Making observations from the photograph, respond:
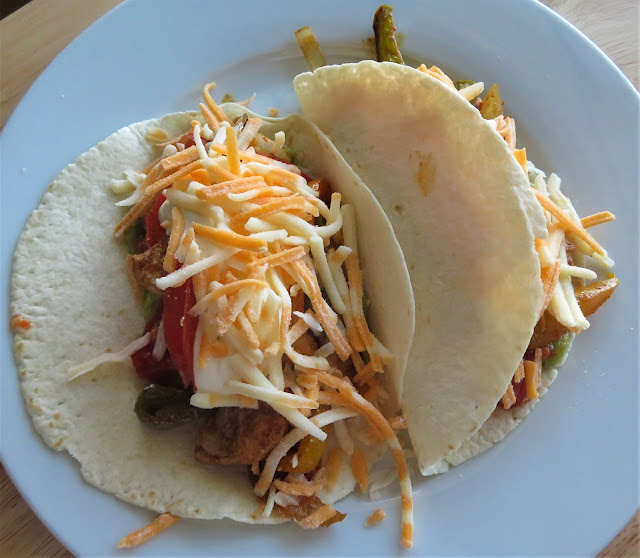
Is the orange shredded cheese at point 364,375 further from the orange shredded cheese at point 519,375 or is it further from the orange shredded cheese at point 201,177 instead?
the orange shredded cheese at point 201,177

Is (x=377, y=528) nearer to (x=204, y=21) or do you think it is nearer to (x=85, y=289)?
(x=85, y=289)

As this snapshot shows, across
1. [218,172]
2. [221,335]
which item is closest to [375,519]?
[221,335]

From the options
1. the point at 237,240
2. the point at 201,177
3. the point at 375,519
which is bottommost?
the point at 375,519

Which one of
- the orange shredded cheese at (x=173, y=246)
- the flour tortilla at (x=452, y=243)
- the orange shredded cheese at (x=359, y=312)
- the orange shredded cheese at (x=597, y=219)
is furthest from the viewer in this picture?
the orange shredded cheese at (x=597, y=219)

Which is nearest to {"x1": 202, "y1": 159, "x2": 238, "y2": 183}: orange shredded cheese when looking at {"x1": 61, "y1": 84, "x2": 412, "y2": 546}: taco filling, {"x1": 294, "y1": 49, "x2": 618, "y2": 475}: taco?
{"x1": 61, "y1": 84, "x2": 412, "y2": 546}: taco filling

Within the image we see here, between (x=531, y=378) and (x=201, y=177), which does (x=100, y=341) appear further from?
(x=531, y=378)

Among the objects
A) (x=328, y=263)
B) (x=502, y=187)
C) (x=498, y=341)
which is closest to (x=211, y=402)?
(x=328, y=263)

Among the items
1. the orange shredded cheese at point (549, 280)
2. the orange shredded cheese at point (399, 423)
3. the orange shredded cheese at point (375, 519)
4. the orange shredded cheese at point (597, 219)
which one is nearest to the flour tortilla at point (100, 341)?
the orange shredded cheese at point (375, 519)
